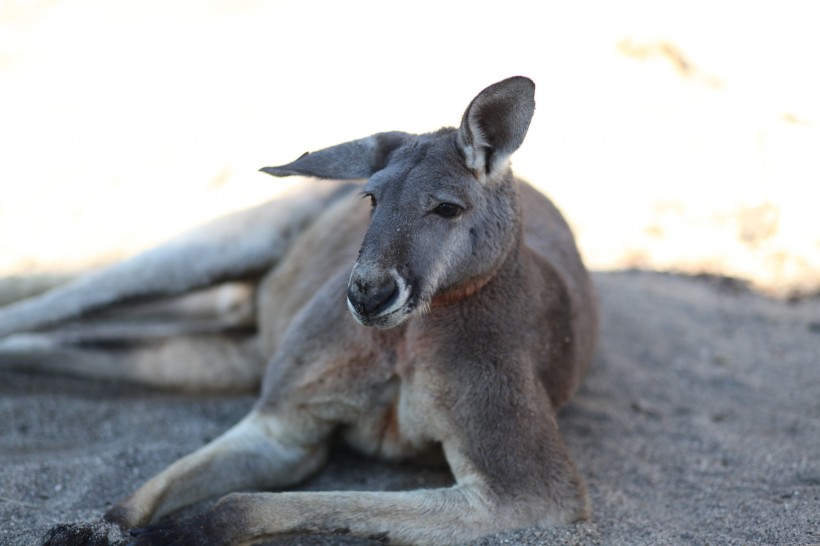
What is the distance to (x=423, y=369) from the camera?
328 cm

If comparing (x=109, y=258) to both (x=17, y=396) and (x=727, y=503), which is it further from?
(x=727, y=503)

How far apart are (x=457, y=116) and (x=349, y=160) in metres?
4.59

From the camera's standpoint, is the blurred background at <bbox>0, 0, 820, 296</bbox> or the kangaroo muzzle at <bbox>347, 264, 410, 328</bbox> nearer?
the kangaroo muzzle at <bbox>347, 264, 410, 328</bbox>

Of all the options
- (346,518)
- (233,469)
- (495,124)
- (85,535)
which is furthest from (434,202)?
(85,535)

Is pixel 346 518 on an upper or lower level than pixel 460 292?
lower

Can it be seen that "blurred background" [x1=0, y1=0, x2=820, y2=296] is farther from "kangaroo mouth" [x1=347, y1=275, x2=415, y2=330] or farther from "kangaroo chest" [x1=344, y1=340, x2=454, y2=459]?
"kangaroo mouth" [x1=347, y1=275, x2=415, y2=330]

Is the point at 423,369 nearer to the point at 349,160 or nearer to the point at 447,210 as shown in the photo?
the point at 447,210

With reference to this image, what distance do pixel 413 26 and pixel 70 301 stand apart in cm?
627

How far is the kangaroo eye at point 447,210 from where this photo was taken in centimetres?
304

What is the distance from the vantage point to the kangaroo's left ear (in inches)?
116

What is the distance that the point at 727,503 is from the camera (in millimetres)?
3498

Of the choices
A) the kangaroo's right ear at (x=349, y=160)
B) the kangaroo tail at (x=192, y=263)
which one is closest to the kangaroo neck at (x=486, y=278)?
the kangaroo's right ear at (x=349, y=160)

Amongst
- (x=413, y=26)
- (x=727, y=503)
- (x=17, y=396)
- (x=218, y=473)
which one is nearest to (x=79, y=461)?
(x=218, y=473)

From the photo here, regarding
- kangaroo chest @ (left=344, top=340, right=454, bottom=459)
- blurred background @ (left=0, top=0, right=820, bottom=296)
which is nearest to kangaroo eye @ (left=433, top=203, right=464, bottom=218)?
kangaroo chest @ (left=344, top=340, right=454, bottom=459)
